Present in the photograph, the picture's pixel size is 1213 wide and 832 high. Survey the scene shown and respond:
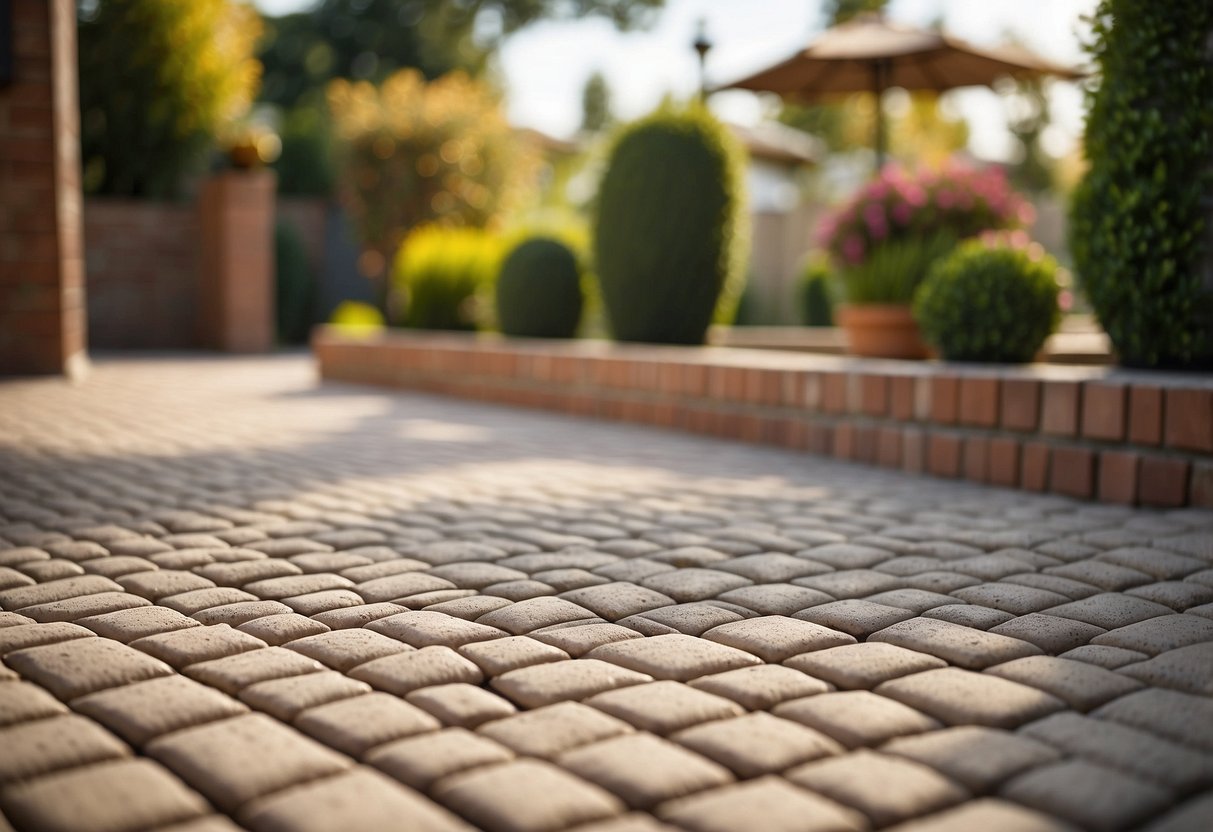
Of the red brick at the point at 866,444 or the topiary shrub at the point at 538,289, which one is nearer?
the red brick at the point at 866,444

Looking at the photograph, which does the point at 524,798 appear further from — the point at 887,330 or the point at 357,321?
the point at 357,321

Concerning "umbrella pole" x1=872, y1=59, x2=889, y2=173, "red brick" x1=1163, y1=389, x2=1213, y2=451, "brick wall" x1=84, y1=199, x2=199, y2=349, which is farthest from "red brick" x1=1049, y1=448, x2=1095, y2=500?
"brick wall" x1=84, y1=199, x2=199, y2=349

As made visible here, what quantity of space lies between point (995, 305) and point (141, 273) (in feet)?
32.5

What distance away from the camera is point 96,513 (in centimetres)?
293

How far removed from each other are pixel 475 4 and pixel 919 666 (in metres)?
22.1

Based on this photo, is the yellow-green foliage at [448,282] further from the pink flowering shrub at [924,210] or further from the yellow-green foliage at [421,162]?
the yellow-green foliage at [421,162]

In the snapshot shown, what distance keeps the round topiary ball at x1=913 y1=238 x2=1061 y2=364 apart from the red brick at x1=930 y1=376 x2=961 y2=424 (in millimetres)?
491

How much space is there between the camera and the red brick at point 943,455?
3768 mm

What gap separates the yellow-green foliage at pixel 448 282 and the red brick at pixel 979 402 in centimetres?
510

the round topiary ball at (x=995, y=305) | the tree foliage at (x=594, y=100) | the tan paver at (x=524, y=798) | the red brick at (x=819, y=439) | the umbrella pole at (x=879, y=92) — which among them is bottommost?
the tan paver at (x=524, y=798)

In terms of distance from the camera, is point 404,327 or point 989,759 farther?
point 404,327

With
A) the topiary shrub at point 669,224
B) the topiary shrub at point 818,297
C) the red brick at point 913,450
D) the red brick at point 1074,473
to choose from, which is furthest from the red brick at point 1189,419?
the topiary shrub at point 818,297

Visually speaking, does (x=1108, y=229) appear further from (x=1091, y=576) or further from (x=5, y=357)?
(x=5, y=357)

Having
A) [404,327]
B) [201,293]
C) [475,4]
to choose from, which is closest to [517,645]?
[404,327]
